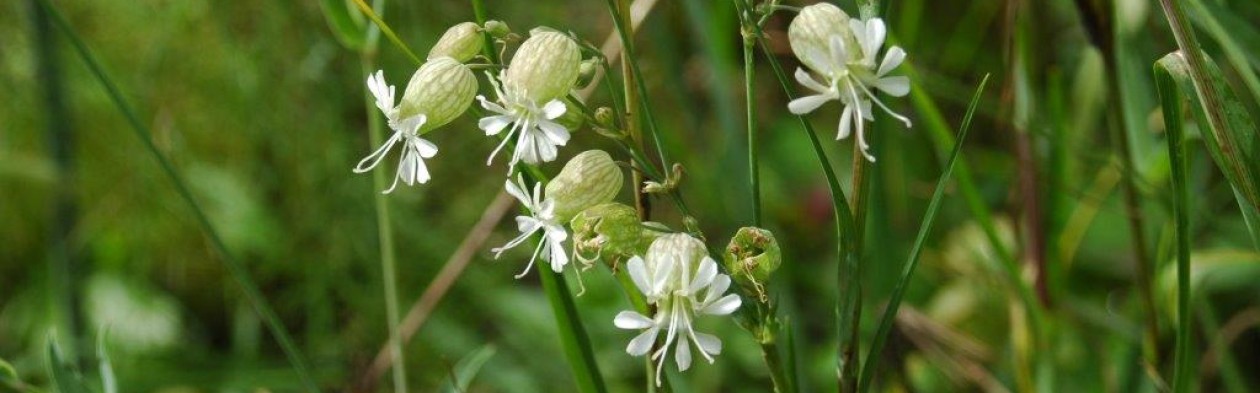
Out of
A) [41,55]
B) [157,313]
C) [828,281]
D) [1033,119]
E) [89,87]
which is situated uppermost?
[89,87]

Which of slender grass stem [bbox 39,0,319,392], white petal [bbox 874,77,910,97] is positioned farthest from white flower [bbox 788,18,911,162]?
slender grass stem [bbox 39,0,319,392]

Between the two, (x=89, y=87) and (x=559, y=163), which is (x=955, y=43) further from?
(x=89, y=87)

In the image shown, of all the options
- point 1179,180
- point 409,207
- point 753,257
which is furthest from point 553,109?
point 409,207

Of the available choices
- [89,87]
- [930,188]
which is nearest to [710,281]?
[930,188]

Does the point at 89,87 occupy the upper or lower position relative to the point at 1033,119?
upper

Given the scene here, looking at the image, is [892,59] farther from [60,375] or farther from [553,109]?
[60,375]

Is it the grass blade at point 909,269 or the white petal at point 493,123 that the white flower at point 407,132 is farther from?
Answer: the grass blade at point 909,269

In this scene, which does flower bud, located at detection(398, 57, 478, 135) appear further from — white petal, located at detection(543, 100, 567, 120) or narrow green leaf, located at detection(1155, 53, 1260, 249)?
narrow green leaf, located at detection(1155, 53, 1260, 249)
